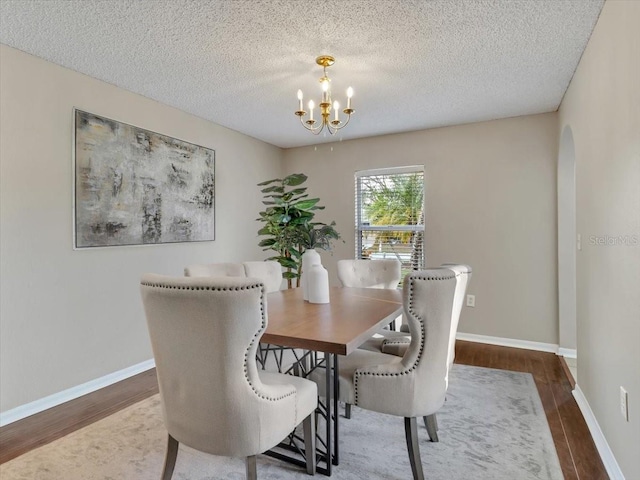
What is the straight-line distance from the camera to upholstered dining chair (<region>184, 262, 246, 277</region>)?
2336mm

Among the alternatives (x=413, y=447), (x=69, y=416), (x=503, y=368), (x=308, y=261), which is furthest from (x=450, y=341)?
(x=69, y=416)

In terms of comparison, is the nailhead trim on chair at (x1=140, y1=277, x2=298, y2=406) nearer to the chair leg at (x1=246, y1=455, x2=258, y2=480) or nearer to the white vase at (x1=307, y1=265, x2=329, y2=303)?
the chair leg at (x1=246, y1=455, x2=258, y2=480)

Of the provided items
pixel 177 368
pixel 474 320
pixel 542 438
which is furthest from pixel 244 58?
pixel 474 320

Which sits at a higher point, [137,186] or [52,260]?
[137,186]

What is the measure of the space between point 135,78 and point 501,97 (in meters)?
3.07

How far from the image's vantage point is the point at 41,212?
2.51 meters

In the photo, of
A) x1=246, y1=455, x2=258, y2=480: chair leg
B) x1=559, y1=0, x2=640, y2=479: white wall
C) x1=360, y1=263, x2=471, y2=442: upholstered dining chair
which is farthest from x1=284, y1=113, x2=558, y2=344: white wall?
x1=246, y1=455, x2=258, y2=480: chair leg

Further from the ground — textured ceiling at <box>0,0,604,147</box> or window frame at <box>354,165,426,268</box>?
textured ceiling at <box>0,0,604,147</box>

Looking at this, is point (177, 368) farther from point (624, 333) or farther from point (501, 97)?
point (501, 97)

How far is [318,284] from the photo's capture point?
7.25 feet

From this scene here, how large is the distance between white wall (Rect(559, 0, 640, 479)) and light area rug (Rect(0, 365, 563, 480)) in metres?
0.40

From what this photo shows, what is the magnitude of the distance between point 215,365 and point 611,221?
2.01 metres

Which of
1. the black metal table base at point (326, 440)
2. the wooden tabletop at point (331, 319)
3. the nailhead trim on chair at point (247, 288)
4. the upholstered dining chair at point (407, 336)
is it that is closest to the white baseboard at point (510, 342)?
the upholstered dining chair at point (407, 336)

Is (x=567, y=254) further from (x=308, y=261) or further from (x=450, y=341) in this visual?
(x=308, y=261)
